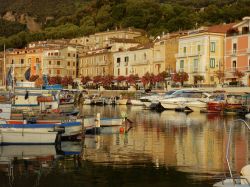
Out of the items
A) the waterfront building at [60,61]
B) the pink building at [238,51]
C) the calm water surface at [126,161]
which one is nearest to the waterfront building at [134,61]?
the waterfront building at [60,61]

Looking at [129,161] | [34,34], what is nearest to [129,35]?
[34,34]

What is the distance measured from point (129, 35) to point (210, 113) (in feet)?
207

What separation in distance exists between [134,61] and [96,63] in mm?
13770

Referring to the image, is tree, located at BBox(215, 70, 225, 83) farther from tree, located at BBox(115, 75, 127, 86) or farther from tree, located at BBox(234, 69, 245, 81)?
tree, located at BBox(115, 75, 127, 86)

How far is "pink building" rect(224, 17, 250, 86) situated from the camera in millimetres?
74062

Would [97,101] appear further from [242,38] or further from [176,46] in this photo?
[242,38]

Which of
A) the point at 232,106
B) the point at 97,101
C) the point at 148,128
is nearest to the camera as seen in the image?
the point at 148,128

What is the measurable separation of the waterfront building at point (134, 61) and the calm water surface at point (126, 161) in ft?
206

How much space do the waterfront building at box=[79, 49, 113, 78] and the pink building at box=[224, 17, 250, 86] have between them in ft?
112

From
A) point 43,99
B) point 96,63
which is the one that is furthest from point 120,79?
point 43,99

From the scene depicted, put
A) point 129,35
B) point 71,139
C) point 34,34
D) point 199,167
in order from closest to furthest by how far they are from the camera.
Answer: point 199,167 < point 71,139 < point 129,35 < point 34,34

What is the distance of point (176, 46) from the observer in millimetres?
89938

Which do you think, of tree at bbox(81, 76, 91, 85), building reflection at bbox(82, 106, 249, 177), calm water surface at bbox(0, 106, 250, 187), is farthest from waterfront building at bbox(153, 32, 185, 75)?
calm water surface at bbox(0, 106, 250, 187)

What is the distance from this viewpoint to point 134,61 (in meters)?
Result: 100
